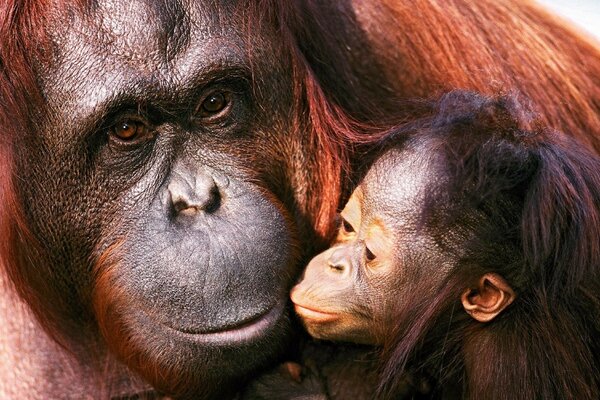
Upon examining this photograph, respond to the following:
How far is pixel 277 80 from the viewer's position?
101 inches

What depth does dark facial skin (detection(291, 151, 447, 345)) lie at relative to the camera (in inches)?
93.1

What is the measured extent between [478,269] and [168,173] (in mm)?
806

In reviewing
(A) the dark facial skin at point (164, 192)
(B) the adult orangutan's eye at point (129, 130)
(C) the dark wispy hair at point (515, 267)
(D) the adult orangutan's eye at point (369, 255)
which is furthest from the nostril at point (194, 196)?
(C) the dark wispy hair at point (515, 267)

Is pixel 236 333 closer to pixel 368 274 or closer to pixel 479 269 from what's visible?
pixel 368 274

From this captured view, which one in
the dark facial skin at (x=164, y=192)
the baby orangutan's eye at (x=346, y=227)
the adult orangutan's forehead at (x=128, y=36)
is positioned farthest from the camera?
the baby orangutan's eye at (x=346, y=227)

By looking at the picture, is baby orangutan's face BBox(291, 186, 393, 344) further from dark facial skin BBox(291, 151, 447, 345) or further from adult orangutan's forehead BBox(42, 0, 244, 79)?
adult orangutan's forehead BBox(42, 0, 244, 79)

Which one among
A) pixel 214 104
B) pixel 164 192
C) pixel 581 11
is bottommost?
pixel 164 192

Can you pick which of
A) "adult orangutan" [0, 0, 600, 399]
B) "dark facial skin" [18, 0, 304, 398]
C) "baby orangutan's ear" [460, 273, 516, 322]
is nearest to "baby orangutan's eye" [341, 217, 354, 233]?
"adult orangutan" [0, 0, 600, 399]

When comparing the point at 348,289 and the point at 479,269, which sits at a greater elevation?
the point at 479,269

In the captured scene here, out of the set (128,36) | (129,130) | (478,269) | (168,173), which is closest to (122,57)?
(128,36)

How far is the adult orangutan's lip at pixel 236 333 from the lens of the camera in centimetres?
226

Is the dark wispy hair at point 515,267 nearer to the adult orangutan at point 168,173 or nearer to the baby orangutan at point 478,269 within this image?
the baby orangutan at point 478,269

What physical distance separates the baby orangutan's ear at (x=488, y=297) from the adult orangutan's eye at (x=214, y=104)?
2.55 feet

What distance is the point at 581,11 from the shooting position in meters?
3.08
